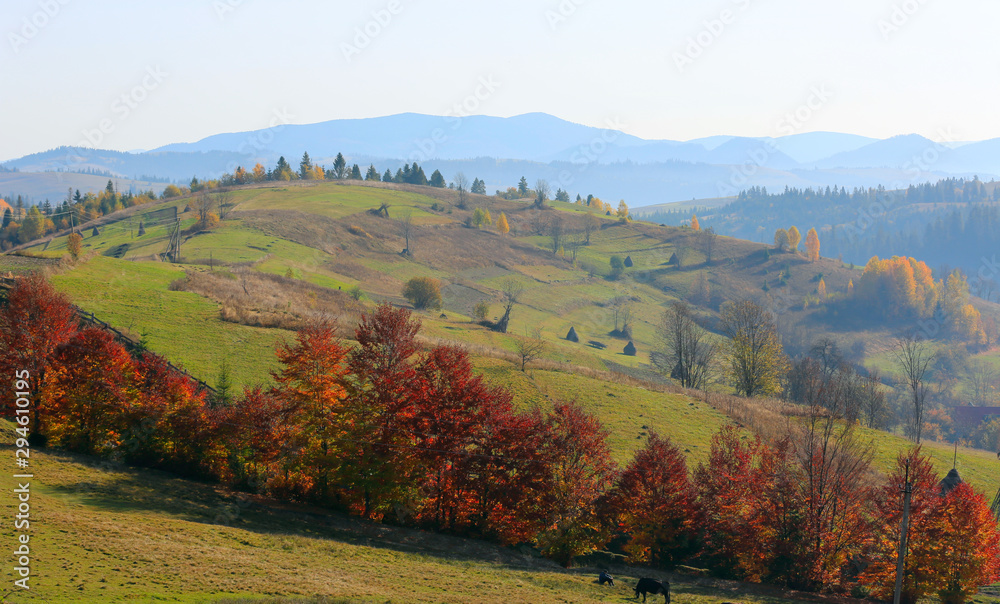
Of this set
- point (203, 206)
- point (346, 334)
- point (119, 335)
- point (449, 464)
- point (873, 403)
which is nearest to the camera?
point (449, 464)

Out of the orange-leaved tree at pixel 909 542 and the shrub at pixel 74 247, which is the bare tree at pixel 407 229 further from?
the orange-leaved tree at pixel 909 542

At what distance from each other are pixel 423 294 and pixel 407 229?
50.4m

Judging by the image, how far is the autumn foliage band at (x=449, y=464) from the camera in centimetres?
3250

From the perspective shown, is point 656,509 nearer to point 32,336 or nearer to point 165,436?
point 165,436

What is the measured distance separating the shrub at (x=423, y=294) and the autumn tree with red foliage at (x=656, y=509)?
209ft

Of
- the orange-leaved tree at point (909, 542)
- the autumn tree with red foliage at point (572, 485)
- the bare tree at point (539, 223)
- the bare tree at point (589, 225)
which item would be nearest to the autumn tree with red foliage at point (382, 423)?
the autumn tree with red foliage at point (572, 485)

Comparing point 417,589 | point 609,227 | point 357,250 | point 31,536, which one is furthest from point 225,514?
point 609,227

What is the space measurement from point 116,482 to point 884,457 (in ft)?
173

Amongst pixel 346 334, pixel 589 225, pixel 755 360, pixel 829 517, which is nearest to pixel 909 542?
pixel 829 517

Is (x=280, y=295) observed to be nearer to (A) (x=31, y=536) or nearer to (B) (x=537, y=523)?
(B) (x=537, y=523)

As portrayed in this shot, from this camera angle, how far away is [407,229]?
142m

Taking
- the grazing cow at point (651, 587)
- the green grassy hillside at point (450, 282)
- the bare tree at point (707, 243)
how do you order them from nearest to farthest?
the grazing cow at point (651, 587) → the green grassy hillside at point (450, 282) → the bare tree at point (707, 243)

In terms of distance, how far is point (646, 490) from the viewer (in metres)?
34.0

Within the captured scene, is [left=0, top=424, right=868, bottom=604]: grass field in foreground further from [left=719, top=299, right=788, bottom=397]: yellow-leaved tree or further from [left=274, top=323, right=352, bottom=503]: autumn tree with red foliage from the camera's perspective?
[left=719, top=299, right=788, bottom=397]: yellow-leaved tree
